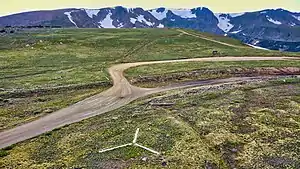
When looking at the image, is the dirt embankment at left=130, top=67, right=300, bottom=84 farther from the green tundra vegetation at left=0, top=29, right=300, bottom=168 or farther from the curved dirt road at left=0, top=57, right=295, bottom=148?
the curved dirt road at left=0, top=57, right=295, bottom=148

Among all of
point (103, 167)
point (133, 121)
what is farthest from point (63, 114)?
point (103, 167)

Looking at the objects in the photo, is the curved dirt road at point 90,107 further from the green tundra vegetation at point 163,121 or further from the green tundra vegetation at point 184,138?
the green tundra vegetation at point 184,138

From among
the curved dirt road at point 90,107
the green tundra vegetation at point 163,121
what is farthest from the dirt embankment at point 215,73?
the curved dirt road at point 90,107

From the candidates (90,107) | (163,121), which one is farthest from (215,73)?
(163,121)

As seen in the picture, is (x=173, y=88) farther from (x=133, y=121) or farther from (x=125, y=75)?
(x=133, y=121)

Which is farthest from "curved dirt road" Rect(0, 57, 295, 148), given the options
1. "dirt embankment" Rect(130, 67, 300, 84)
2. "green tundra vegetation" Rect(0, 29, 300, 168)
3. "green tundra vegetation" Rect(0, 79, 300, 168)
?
"dirt embankment" Rect(130, 67, 300, 84)
